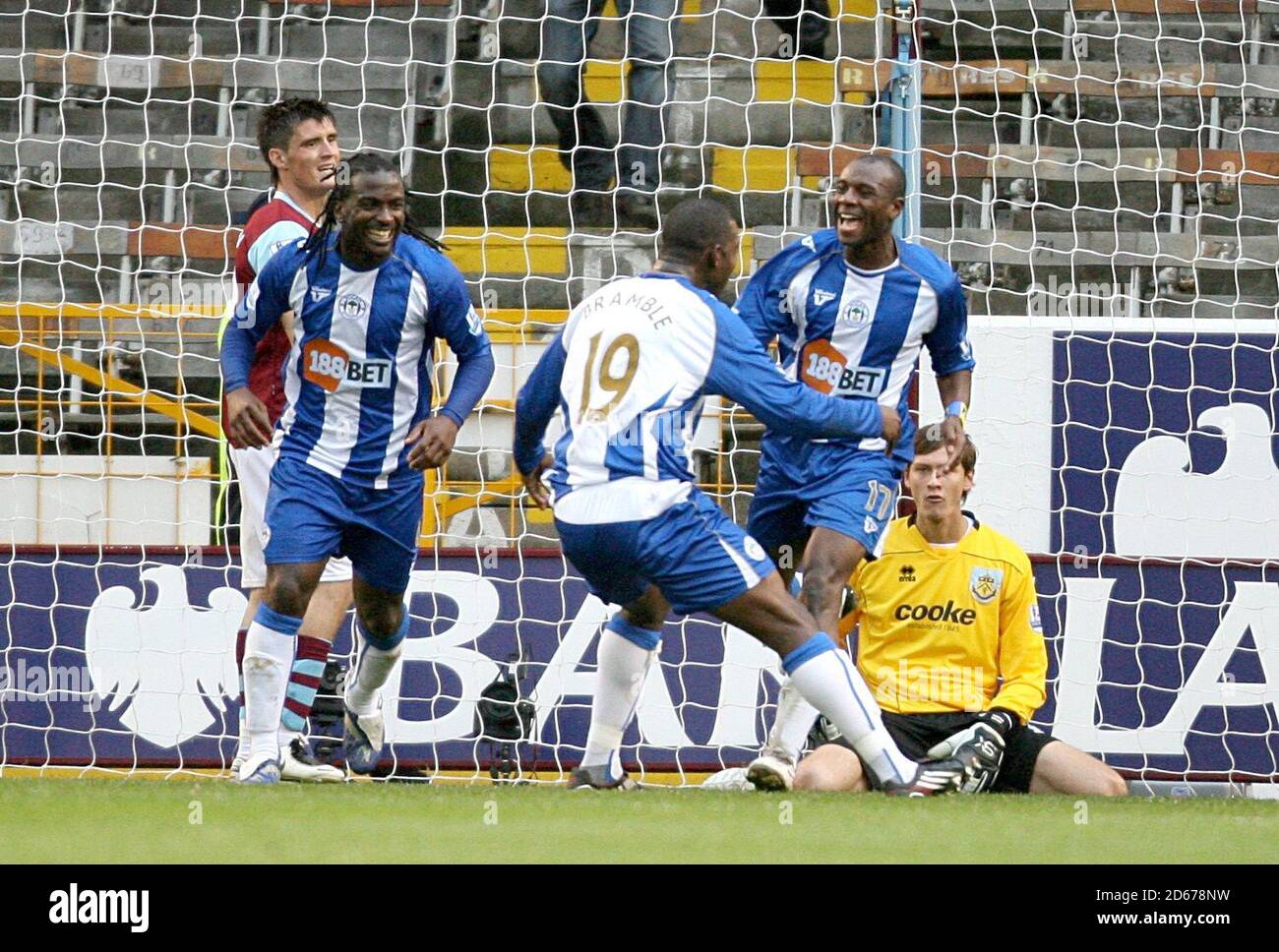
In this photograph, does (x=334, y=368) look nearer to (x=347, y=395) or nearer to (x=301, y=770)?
(x=347, y=395)

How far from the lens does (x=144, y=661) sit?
6.81m

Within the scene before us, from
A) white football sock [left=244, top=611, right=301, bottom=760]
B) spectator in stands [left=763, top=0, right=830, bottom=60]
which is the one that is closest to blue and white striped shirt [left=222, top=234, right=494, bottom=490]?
white football sock [left=244, top=611, right=301, bottom=760]

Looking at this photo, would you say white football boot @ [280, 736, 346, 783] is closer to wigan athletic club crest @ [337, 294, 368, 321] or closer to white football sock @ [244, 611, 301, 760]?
white football sock @ [244, 611, 301, 760]

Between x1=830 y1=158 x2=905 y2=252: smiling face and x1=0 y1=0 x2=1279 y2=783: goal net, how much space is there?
1299 millimetres

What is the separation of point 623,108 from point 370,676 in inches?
143

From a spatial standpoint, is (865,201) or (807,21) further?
(807,21)

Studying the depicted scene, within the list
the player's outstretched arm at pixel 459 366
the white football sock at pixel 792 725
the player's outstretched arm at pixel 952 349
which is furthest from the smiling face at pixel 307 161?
the white football sock at pixel 792 725

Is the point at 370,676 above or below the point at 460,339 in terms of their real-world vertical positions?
below

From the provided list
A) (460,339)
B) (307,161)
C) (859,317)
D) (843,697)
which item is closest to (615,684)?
(843,697)

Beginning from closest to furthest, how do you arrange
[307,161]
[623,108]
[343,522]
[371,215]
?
[371,215] → [343,522] → [307,161] → [623,108]

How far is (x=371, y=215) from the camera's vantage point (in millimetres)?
5141

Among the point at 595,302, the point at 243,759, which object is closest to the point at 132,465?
the point at 243,759

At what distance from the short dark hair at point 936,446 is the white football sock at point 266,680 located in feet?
6.40

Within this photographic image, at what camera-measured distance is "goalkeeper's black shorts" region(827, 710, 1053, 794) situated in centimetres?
535
